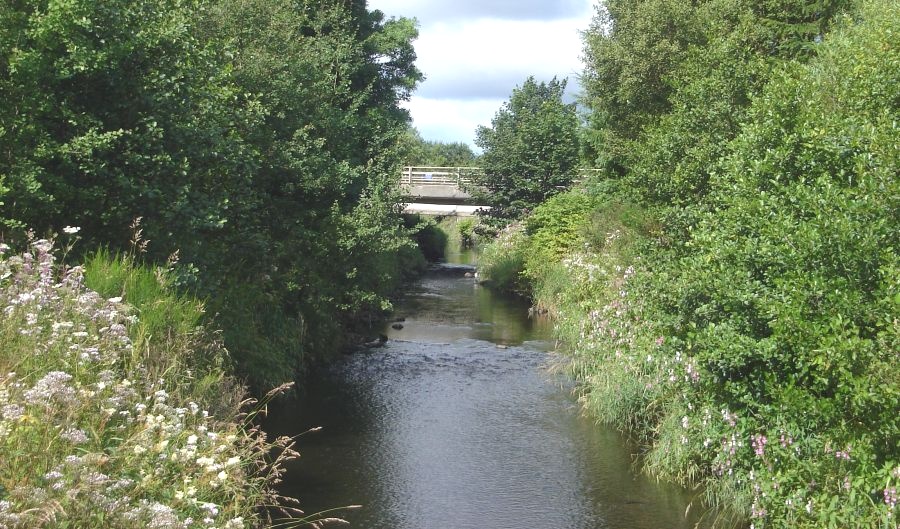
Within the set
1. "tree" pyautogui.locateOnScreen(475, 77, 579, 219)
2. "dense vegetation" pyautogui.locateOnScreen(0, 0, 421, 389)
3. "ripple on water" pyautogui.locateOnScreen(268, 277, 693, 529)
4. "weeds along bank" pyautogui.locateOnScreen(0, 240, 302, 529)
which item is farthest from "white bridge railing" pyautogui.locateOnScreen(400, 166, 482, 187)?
"weeds along bank" pyautogui.locateOnScreen(0, 240, 302, 529)

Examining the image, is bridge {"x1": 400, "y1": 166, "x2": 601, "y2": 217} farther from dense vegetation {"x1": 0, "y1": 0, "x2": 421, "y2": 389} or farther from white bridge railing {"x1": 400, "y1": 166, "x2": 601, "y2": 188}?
dense vegetation {"x1": 0, "y1": 0, "x2": 421, "y2": 389}

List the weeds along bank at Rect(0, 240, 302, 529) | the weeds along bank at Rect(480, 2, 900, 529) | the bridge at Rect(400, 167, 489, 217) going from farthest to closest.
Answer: the bridge at Rect(400, 167, 489, 217) < the weeds along bank at Rect(480, 2, 900, 529) < the weeds along bank at Rect(0, 240, 302, 529)

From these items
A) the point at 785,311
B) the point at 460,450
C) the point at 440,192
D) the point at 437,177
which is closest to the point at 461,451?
the point at 460,450

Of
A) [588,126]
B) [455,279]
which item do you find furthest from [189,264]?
[455,279]

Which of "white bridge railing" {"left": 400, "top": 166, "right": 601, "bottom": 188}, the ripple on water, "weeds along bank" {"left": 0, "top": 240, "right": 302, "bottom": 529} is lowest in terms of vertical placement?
the ripple on water

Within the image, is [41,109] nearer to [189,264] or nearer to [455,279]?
[189,264]

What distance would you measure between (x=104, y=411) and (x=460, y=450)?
7.53 metres

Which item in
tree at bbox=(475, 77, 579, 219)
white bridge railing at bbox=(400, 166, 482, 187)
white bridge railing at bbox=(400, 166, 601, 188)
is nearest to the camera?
tree at bbox=(475, 77, 579, 219)

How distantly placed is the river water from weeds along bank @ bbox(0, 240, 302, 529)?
2.27 metres

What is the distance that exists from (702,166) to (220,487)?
32.3 feet

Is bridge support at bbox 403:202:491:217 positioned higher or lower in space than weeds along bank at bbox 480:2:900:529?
higher

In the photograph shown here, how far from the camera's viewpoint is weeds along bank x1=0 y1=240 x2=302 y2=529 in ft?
16.3

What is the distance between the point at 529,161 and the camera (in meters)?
37.2

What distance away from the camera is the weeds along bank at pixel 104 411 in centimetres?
497
